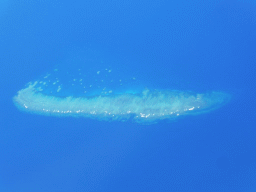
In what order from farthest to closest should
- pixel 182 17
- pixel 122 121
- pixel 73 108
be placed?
1. pixel 182 17
2. pixel 73 108
3. pixel 122 121

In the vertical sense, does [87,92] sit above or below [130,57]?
below

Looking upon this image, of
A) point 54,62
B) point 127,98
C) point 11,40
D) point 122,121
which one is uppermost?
point 11,40

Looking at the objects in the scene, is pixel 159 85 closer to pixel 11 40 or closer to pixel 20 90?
pixel 20 90

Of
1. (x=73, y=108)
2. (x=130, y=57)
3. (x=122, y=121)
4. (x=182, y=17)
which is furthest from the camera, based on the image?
(x=182, y=17)

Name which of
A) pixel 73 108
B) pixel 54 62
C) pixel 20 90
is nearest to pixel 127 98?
pixel 73 108

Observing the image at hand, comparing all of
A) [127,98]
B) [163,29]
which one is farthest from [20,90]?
[163,29]

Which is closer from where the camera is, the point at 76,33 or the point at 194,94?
the point at 194,94

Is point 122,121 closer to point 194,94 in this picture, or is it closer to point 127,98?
point 127,98
